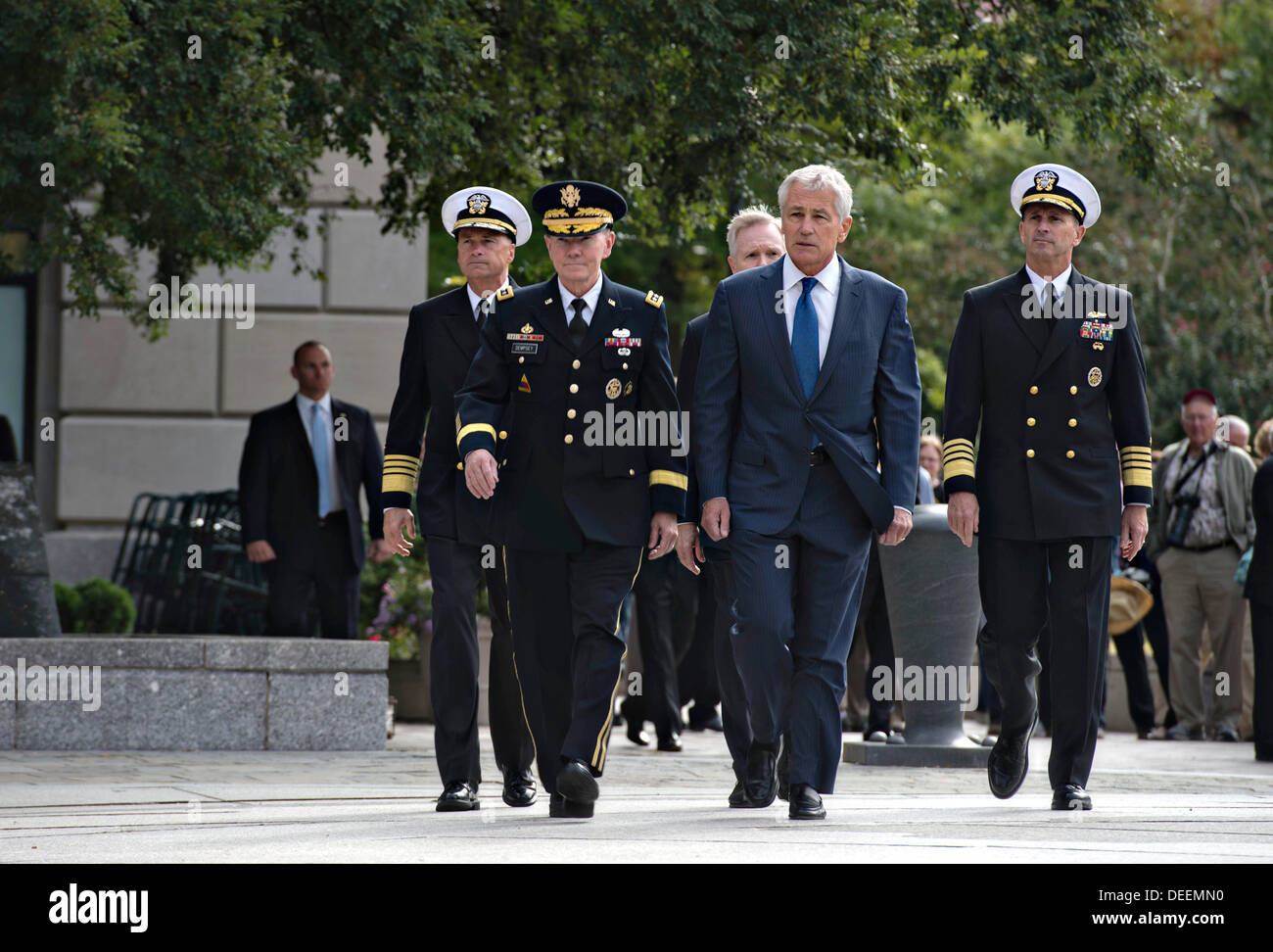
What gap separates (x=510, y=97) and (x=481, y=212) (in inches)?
141

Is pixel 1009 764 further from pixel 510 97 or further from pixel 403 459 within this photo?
pixel 510 97

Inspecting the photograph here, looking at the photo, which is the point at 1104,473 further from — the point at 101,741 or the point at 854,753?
the point at 101,741

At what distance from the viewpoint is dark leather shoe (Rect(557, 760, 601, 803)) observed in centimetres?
660

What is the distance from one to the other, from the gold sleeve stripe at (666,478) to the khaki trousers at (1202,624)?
702 centimetres

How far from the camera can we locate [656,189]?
11367 millimetres

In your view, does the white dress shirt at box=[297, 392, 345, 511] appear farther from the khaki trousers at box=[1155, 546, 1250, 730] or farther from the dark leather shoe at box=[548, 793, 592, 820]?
the khaki trousers at box=[1155, 546, 1250, 730]

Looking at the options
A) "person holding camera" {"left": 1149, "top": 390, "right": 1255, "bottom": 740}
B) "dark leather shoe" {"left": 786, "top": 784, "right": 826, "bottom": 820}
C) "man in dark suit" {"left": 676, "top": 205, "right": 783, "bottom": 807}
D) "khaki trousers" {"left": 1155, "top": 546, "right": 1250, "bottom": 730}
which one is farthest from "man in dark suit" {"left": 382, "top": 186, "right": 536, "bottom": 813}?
"khaki trousers" {"left": 1155, "top": 546, "right": 1250, "bottom": 730}

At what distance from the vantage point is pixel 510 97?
10.8 m

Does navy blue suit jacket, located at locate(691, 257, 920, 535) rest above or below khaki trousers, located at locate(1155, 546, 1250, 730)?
above

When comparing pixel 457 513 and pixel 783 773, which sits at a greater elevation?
pixel 457 513

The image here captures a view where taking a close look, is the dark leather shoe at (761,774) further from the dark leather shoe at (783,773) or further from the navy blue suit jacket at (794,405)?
the navy blue suit jacket at (794,405)

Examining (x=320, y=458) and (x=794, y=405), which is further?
(x=320, y=458)

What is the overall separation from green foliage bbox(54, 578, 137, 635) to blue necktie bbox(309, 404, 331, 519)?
7.30 feet

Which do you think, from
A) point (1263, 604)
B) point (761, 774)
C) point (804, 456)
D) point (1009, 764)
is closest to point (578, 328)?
point (804, 456)
